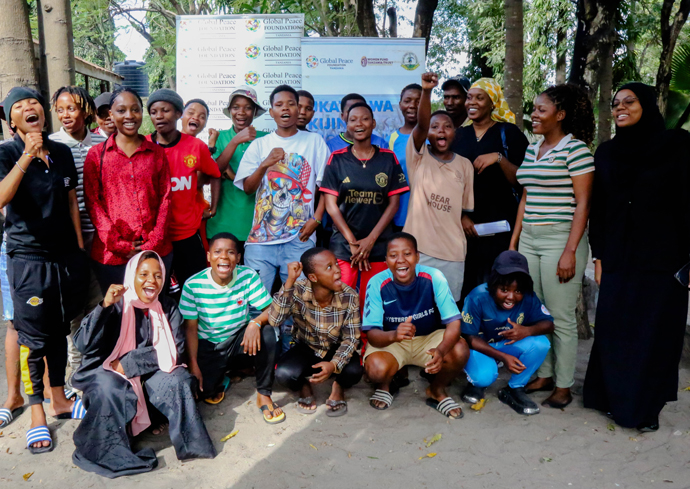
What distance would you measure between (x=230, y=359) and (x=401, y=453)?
4.26 ft

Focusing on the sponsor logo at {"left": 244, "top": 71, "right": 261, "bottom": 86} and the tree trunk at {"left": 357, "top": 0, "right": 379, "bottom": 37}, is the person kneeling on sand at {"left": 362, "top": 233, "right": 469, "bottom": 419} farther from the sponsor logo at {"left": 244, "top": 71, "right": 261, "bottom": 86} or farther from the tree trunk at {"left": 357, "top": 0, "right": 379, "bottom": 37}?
the tree trunk at {"left": 357, "top": 0, "right": 379, "bottom": 37}

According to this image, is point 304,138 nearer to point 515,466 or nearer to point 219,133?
point 219,133

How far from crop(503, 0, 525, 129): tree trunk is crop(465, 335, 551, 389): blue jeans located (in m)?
3.16

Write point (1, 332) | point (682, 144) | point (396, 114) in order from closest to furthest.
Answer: point (682, 144) → point (1, 332) → point (396, 114)

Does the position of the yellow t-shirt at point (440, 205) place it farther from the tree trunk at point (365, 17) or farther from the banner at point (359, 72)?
the tree trunk at point (365, 17)

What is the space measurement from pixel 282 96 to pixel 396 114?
6.20ft

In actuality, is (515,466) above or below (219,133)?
below

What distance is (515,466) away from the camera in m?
3.07

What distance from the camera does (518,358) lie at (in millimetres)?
3812

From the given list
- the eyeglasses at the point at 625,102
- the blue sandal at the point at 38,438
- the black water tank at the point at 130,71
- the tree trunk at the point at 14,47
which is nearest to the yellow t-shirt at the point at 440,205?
the eyeglasses at the point at 625,102

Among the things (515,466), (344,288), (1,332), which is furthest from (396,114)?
(1,332)

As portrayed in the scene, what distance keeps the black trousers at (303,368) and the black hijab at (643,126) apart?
2.16 metres

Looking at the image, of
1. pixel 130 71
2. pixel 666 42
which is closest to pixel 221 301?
pixel 666 42

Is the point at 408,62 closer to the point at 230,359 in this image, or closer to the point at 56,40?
the point at 56,40
